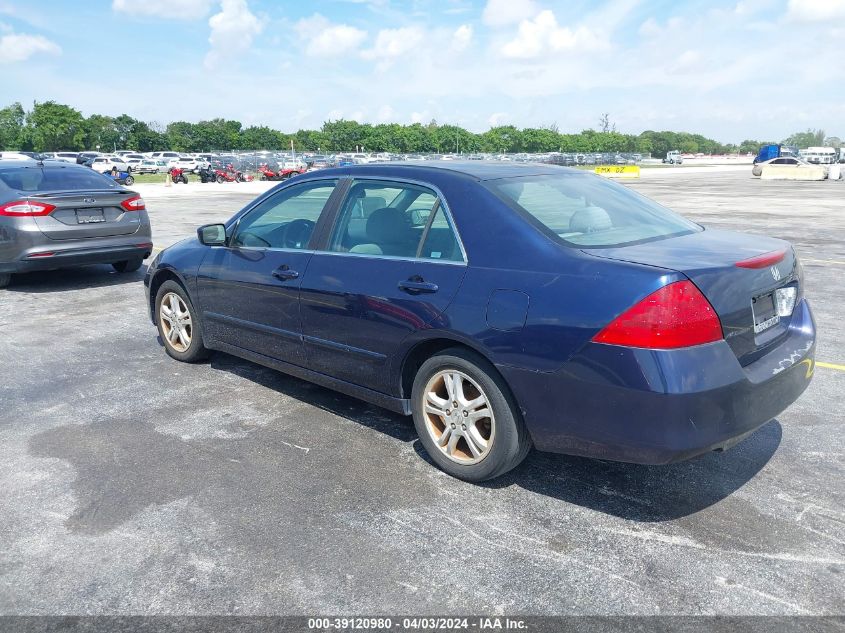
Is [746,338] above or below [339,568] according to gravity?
above

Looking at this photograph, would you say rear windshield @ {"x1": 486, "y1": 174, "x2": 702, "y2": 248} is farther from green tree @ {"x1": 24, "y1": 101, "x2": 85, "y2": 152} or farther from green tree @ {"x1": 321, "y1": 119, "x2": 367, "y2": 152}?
green tree @ {"x1": 321, "y1": 119, "x2": 367, "y2": 152}

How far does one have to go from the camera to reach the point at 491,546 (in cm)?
308

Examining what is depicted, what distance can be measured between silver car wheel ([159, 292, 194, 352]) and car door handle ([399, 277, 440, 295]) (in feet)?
8.28

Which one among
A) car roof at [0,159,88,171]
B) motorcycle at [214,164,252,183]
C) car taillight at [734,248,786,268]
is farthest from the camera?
motorcycle at [214,164,252,183]

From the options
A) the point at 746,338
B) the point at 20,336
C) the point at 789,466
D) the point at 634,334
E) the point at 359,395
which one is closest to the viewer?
the point at 634,334

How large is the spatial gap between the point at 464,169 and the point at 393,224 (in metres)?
0.51

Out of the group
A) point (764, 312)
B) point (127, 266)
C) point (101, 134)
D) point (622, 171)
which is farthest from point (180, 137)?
point (764, 312)

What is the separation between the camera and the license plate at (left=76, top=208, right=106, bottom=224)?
855 centimetres

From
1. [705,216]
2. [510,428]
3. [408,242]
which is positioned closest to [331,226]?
[408,242]

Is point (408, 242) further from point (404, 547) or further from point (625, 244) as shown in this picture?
point (404, 547)

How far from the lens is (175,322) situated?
18.9ft

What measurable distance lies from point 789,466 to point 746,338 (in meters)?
1.11

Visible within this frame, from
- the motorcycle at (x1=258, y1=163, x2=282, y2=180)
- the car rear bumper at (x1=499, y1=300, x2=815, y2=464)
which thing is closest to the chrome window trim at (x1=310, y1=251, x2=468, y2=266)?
the car rear bumper at (x1=499, y1=300, x2=815, y2=464)

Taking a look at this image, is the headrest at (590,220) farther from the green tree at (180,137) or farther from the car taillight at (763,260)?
the green tree at (180,137)
